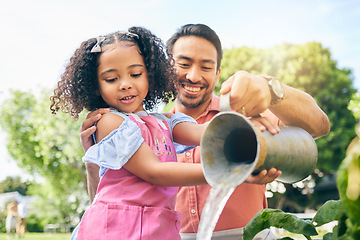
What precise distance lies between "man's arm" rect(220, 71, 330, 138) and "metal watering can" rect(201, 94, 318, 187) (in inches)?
2.7

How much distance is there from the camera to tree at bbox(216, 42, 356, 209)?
1773 cm

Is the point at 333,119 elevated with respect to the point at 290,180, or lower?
lower

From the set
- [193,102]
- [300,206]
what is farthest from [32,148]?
[193,102]

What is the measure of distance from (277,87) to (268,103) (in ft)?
0.40

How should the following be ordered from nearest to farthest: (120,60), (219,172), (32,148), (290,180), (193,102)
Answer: (219,172) < (290,180) < (120,60) < (193,102) < (32,148)

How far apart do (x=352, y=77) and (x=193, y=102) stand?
1797 centimetres

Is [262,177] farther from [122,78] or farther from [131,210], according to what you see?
[122,78]

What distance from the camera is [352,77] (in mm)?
19297

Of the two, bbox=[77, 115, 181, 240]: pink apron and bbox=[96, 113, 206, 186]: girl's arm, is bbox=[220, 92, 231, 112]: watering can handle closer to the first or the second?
bbox=[96, 113, 206, 186]: girl's arm

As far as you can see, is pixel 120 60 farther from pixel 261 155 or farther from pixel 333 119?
pixel 333 119

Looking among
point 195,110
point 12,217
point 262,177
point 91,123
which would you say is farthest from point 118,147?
point 12,217

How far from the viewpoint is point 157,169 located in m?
1.76

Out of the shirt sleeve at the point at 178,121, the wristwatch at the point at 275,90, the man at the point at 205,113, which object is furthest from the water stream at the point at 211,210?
the shirt sleeve at the point at 178,121

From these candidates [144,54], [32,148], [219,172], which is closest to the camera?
[219,172]
